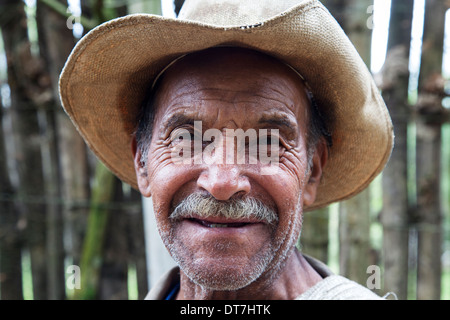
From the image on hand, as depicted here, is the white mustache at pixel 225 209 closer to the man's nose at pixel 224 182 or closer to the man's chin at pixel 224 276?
the man's nose at pixel 224 182

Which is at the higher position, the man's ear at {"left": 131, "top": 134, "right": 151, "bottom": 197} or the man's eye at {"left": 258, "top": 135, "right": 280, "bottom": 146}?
the man's eye at {"left": 258, "top": 135, "right": 280, "bottom": 146}

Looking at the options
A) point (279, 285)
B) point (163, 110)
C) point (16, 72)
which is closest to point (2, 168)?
point (16, 72)

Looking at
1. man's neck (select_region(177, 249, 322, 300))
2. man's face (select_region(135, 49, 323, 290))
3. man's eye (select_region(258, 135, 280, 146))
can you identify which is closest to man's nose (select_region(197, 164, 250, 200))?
man's face (select_region(135, 49, 323, 290))

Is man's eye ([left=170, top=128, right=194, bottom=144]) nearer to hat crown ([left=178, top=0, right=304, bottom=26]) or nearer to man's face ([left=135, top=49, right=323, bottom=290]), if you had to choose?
man's face ([left=135, top=49, right=323, bottom=290])

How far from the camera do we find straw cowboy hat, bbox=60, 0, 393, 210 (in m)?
1.27

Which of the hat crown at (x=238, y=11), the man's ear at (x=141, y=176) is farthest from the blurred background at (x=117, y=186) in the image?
the hat crown at (x=238, y=11)

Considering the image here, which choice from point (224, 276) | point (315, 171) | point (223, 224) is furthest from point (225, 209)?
point (315, 171)

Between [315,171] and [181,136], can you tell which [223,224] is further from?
[315,171]

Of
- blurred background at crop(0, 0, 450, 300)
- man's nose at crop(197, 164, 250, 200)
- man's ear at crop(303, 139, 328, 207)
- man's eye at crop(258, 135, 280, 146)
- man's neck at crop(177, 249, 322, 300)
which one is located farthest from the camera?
blurred background at crop(0, 0, 450, 300)

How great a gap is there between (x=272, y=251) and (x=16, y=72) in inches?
126

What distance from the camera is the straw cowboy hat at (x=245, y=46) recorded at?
127 centimetres

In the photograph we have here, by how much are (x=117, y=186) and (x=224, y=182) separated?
2.31 metres

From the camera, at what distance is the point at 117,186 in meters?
3.38

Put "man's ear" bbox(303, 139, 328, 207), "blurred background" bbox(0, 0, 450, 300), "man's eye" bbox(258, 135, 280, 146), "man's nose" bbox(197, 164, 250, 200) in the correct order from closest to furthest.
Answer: "man's nose" bbox(197, 164, 250, 200)
"man's eye" bbox(258, 135, 280, 146)
"man's ear" bbox(303, 139, 328, 207)
"blurred background" bbox(0, 0, 450, 300)
